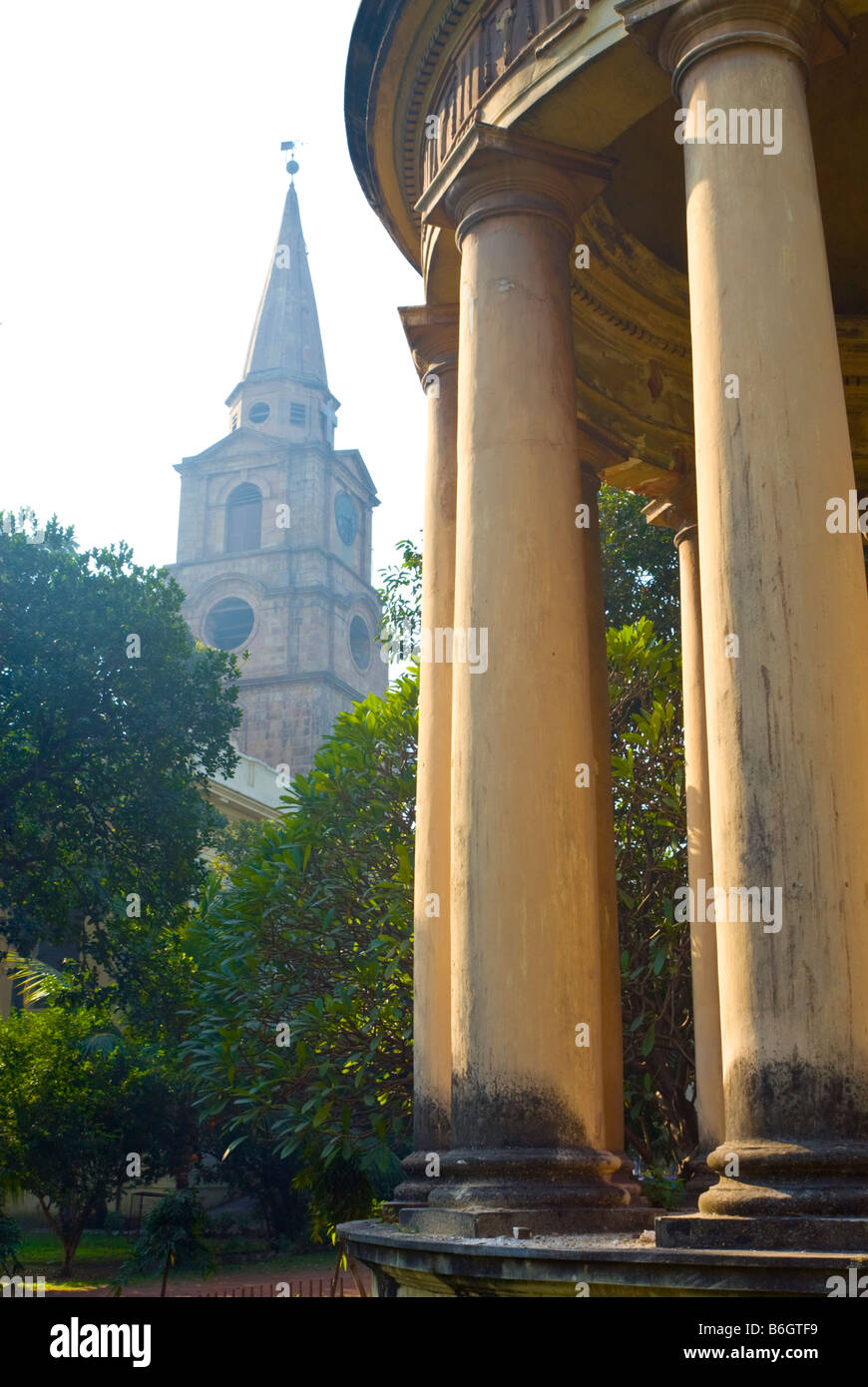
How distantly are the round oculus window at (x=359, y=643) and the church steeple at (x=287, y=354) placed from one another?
50.3ft

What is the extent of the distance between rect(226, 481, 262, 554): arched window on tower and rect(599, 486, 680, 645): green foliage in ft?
246

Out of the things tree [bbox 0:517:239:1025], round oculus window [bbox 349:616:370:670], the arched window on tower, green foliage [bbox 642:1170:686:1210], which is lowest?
green foliage [bbox 642:1170:686:1210]

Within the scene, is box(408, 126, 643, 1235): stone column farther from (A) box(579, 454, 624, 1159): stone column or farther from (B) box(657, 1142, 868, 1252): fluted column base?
(B) box(657, 1142, 868, 1252): fluted column base

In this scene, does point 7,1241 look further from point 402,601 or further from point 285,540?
point 285,540

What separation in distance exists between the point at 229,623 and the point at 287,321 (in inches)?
1041

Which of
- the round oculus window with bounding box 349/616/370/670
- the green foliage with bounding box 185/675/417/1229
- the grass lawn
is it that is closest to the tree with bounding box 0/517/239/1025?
the grass lawn

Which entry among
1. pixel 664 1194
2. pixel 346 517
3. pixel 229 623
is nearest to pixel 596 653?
pixel 664 1194

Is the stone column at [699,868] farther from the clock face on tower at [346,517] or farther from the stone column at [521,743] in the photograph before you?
the clock face on tower at [346,517]

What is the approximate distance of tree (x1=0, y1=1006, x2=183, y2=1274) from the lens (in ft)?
120

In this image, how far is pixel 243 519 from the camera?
4245 inches

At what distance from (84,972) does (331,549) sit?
225 feet
